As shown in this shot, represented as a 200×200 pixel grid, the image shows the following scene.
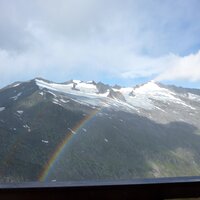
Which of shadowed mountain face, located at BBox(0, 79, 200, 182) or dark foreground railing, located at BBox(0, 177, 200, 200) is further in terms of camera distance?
shadowed mountain face, located at BBox(0, 79, 200, 182)

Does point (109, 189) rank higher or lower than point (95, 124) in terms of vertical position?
higher

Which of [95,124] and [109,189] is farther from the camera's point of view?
[95,124]

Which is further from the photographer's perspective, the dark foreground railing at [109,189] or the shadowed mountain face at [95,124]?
the shadowed mountain face at [95,124]

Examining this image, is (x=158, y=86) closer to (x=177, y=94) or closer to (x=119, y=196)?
(x=177, y=94)
